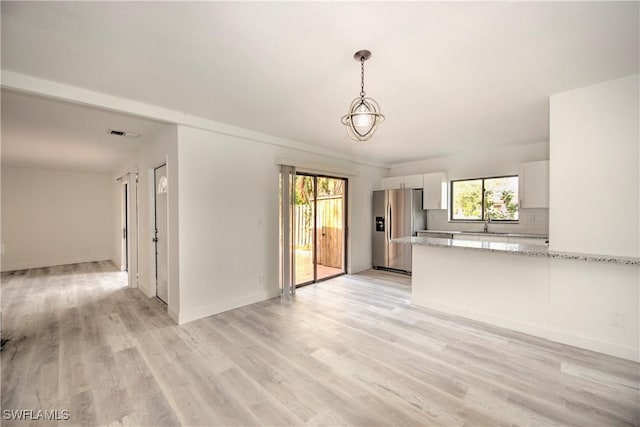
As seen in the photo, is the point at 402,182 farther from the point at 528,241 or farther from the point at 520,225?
the point at 528,241

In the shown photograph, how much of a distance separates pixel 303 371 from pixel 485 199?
5.00 meters

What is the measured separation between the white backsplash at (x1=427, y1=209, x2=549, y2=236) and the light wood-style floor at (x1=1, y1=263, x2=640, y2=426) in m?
2.68

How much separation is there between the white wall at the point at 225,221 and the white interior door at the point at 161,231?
78 cm

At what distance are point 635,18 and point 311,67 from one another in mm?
2139

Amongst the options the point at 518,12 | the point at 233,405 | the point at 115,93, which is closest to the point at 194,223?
the point at 115,93

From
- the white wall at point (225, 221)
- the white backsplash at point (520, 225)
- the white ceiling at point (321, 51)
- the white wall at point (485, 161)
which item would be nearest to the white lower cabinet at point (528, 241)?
the white backsplash at point (520, 225)

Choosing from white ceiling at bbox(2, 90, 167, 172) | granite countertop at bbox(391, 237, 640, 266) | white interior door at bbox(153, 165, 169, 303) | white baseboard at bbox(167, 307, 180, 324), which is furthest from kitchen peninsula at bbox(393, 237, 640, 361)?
white ceiling at bbox(2, 90, 167, 172)

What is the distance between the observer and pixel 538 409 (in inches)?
73.7

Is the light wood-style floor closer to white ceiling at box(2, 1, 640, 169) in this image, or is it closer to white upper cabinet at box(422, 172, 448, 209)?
white ceiling at box(2, 1, 640, 169)

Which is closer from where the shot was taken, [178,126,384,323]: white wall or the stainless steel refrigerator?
[178,126,384,323]: white wall

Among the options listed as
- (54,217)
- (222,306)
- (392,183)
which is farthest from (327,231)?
(54,217)

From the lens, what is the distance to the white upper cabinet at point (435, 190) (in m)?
5.73

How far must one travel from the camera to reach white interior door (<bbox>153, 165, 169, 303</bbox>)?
13.0 feet

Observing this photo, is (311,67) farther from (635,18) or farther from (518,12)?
(635,18)
